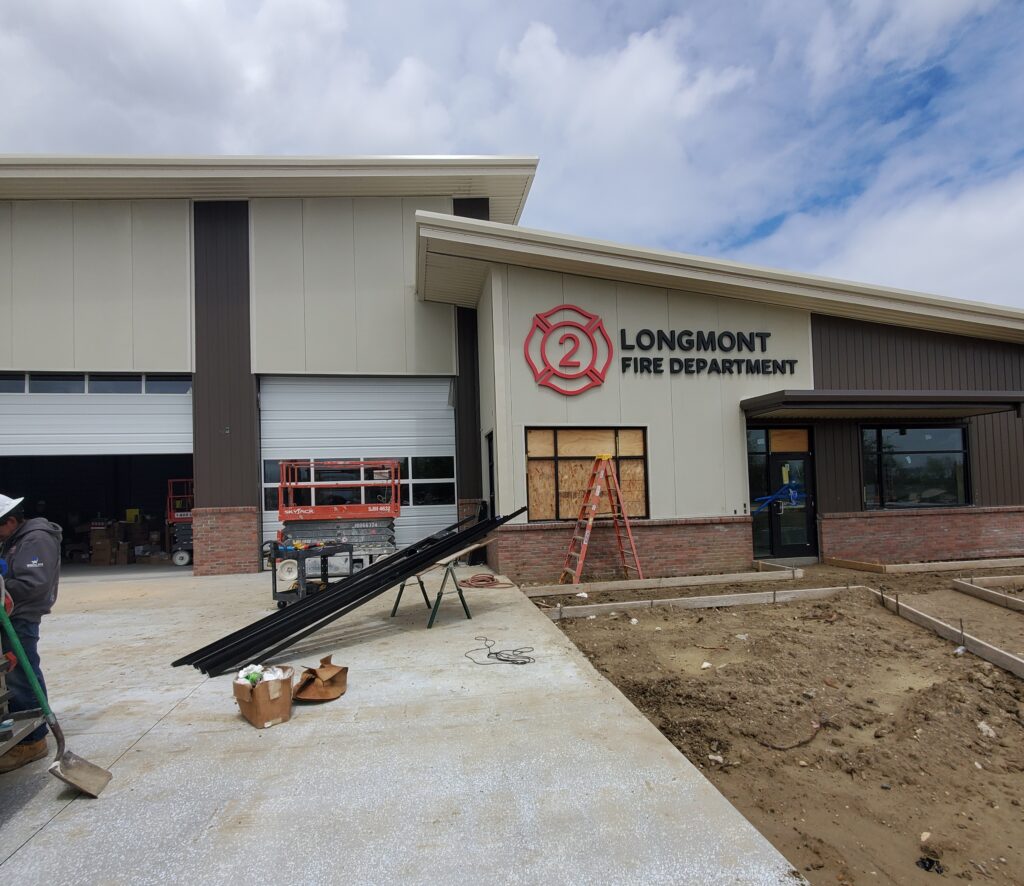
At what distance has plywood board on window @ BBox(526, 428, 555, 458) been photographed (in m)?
11.0

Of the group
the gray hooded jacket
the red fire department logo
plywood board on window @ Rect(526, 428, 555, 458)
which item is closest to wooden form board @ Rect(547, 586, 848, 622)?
plywood board on window @ Rect(526, 428, 555, 458)

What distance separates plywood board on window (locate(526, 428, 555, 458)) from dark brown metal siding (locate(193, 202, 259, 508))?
591 cm

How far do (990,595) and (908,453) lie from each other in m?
5.43

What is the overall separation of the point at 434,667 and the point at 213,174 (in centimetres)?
1129

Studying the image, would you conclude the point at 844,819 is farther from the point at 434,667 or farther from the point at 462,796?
the point at 434,667

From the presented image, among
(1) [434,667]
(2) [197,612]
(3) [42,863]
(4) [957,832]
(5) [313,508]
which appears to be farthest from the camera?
(5) [313,508]

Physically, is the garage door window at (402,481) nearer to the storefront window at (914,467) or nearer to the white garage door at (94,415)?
the white garage door at (94,415)

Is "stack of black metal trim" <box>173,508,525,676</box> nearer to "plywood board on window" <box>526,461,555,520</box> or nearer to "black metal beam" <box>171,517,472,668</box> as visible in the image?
"black metal beam" <box>171,517,472,668</box>

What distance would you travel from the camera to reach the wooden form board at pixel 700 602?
783cm

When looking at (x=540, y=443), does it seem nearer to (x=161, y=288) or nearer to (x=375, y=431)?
(x=375, y=431)

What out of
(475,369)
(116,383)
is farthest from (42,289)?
(475,369)

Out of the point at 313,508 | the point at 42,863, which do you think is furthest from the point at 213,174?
the point at 42,863

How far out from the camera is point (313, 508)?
10.4 metres

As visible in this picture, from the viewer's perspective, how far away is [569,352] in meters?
11.1
